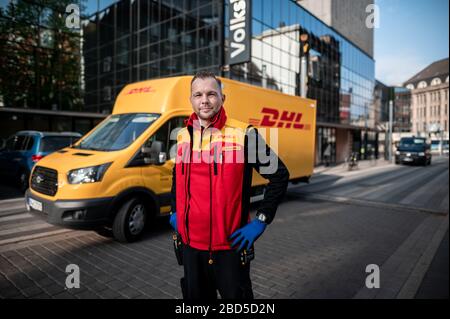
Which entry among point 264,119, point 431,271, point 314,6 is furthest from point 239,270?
point 264,119

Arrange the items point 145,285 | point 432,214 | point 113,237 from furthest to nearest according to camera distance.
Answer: point 432,214 → point 113,237 → point 145,285

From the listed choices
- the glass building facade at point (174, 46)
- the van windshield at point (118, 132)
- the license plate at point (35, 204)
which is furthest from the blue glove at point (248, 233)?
the glass building facade at point (174, 46)

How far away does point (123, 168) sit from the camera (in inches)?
182

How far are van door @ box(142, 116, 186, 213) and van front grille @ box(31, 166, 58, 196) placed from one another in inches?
52.3

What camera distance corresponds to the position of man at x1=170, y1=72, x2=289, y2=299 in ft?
5.77

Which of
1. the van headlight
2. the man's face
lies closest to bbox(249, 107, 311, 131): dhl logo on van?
the van headlight

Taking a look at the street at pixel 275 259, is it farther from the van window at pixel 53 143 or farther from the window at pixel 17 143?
the van window at pixel 53 143

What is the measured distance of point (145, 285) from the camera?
3467mm

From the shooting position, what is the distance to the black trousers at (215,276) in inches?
72.3

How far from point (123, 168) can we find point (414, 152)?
93.3 ft

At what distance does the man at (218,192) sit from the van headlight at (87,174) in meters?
2.85

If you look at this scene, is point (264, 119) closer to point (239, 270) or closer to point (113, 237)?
point (113, 237)

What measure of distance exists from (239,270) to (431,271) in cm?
359

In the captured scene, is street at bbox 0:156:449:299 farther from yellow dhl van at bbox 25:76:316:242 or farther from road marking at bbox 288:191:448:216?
road marking at bbox 288:191:448:216
